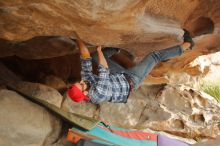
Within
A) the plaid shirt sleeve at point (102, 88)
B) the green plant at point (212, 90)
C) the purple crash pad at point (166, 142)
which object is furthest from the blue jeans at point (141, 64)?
the green plant at point (212, 90)

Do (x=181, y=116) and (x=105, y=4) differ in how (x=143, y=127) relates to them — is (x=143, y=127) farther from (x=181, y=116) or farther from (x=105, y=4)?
(x=105, y=4)

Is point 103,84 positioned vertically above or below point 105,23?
below

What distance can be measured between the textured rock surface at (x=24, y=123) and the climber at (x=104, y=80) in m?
0.72

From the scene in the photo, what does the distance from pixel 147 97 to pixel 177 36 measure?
2.04 meters

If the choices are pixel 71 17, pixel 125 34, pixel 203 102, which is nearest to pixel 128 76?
pixel 125 34

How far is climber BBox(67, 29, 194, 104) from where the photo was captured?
143 inches

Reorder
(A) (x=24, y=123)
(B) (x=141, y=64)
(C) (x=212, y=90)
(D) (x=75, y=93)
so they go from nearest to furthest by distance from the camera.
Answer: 1. (D) (x=75, y=93)
2. (A) (x=24, y=123)
3. (B) (x=141, y=64)
4. (C) (x=212, y=90)

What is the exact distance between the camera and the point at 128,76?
13.7ft

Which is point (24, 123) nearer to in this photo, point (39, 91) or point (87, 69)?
point (39, 91)

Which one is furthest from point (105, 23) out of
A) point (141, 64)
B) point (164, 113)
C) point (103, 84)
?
point (164, 113)

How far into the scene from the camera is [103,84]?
376 centimetres

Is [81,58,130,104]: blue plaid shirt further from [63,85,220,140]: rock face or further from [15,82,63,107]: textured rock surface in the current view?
[63,85,220,140]: rock face

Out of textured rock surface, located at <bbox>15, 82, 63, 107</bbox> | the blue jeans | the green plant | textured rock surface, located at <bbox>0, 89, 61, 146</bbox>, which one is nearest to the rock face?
textured rock surface, located at <bbox>15, 82, 63, 107</bbox>

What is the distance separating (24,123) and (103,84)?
3.42 feet
